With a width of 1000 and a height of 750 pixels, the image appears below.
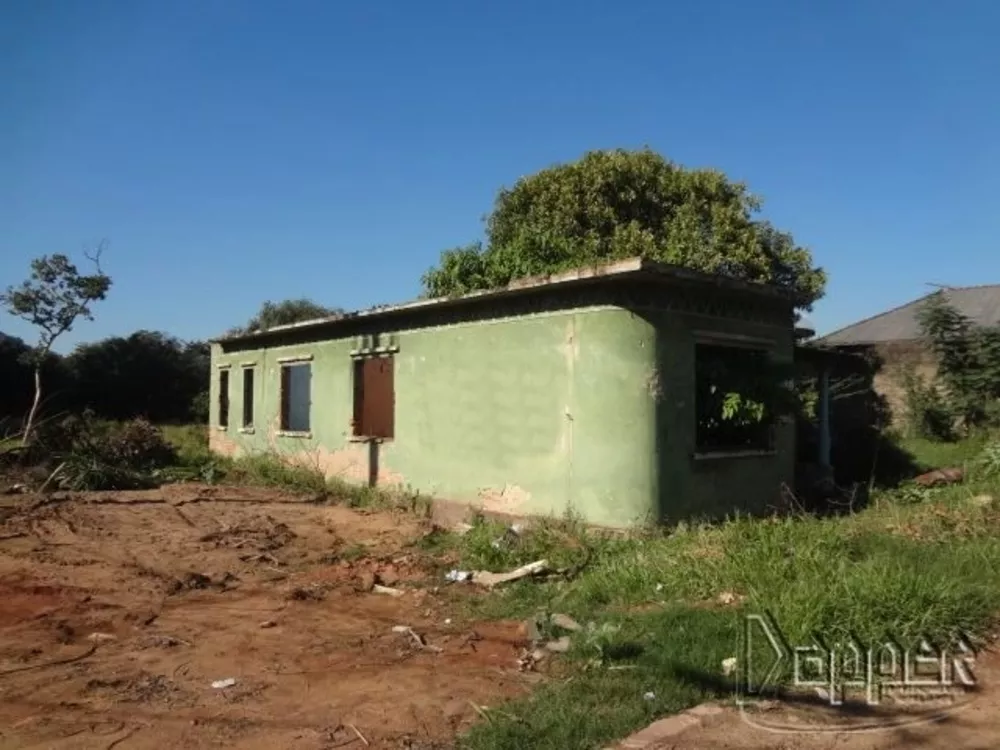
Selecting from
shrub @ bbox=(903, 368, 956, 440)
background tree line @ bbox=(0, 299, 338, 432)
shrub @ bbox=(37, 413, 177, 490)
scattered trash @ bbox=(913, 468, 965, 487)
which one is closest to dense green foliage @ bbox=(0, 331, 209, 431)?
background tree line @ bbox=(0, 299, 338, 432)

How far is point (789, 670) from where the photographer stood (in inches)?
173

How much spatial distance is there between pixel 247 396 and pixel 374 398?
6237mm

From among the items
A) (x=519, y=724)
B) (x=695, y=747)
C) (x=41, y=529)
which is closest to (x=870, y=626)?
(x=695, y=747)

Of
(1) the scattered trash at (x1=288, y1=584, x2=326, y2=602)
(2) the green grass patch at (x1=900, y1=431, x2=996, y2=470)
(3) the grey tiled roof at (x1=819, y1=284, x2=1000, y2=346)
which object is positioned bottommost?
(1) the scattered trash at (x1=288, y1=584, x2=326, y2=602)

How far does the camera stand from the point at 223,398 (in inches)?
738

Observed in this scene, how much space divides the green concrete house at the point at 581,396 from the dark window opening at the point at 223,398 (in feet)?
23.3

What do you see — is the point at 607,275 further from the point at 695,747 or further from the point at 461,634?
the point at 695,747

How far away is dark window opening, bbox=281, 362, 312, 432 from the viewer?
14.6 m

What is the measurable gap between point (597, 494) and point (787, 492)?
2.88 metres

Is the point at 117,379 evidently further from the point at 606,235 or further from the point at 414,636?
the point at 414,636

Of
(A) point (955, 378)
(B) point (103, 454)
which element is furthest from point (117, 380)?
(A) point (955, 378)

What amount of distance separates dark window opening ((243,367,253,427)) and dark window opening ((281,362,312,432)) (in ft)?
7.16

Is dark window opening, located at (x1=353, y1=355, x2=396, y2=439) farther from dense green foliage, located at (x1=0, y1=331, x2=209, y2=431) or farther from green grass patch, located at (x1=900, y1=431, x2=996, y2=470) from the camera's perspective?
dense green foliage, located at (x1=0, y1=331, x2=209, y2=431)

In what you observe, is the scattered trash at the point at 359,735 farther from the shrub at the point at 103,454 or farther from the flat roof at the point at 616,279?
the shrub at the point at 103,454
